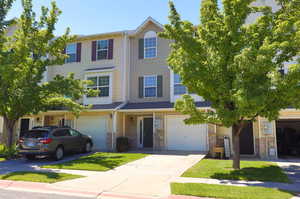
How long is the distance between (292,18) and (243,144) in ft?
30.0

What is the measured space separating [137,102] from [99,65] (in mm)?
4522

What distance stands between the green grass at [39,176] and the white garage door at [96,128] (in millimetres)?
8311

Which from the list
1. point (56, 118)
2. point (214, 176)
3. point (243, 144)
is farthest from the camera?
point (56, 118)

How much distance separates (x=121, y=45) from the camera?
1920cm

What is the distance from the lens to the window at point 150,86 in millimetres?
18188

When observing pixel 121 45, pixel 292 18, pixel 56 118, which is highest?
pixel 121 45

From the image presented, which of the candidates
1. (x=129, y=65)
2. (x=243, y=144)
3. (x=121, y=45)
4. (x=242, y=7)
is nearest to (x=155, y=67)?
(x=129, y=65)

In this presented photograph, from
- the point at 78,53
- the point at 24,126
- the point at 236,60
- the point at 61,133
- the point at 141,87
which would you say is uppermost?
the point at 78,53

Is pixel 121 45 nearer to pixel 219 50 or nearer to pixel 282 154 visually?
pixel 219 50

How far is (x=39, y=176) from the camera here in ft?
30.1

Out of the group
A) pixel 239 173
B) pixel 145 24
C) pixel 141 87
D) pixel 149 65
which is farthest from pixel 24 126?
pixel 239 173

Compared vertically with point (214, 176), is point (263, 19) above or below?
above

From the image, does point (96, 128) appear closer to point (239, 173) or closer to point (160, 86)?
point (160, 86)

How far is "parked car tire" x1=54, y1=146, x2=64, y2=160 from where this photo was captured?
12.9 metres
